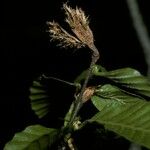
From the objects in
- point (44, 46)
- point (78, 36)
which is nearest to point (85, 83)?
point (78, 36)

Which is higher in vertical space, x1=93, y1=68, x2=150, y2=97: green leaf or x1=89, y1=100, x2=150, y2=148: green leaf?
x1=93, y1=68, x2=150, y2=97: green leaf

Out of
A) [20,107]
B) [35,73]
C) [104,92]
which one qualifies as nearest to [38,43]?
[35,73]

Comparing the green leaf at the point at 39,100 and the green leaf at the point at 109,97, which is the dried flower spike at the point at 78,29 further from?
the green leaf at the point at 39,100

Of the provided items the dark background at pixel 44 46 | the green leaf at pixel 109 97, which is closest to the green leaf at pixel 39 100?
the green leaf at pixel 109 97

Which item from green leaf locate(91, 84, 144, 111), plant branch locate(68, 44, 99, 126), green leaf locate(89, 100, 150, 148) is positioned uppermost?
plant branch locate(68, 44, 99, 126)

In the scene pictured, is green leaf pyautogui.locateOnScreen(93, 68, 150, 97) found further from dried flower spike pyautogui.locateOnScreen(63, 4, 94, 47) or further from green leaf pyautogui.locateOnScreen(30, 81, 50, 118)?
green leaf pyautogui.locateOnScreen(30, 81, 50, 118)

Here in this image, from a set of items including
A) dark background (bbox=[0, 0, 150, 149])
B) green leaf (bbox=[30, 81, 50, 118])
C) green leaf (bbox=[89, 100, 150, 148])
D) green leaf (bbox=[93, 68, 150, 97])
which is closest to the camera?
green leaf (bbox=[89, 100, 150, 148])

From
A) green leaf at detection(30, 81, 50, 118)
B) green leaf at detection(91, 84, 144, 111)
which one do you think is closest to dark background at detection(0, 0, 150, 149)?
green leaf at detection(30, 81, 50, 118)
